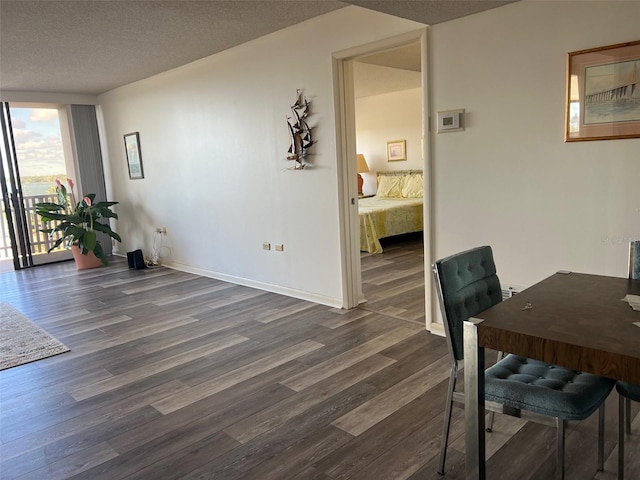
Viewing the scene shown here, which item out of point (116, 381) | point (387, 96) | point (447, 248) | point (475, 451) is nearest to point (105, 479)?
point (116, 381)

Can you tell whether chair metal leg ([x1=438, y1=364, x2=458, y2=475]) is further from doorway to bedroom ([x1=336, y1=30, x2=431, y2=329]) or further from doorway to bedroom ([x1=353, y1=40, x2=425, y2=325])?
doorway to bedroom ([x1=353, y1=40, x2=425, y2=325])

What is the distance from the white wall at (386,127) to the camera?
809cm

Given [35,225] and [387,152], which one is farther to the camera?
[387,152]

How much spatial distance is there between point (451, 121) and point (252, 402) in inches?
87.9

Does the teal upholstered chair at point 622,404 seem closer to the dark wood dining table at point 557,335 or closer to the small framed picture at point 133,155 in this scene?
the dark wood dining table at point 557,335

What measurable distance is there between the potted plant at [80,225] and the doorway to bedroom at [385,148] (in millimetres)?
3783

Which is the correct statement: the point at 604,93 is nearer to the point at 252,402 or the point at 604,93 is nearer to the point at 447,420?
the point at 447,420

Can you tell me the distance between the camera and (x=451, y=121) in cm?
323

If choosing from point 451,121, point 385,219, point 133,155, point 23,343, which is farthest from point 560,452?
point 133,155

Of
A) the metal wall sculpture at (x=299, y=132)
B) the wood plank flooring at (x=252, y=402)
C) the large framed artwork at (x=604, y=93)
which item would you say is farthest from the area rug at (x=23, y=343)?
the large framed artwork at (x=604, y=93)

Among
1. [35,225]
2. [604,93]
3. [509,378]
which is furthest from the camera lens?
[35,225]

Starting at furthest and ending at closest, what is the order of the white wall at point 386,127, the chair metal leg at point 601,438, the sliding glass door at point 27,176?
the white wall at point 386,127, the sliding glass door at point 27,176, the chair metal leg at point 601,438

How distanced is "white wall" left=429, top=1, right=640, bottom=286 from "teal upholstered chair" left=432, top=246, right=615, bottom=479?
1.05 meters

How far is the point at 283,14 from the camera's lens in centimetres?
376
